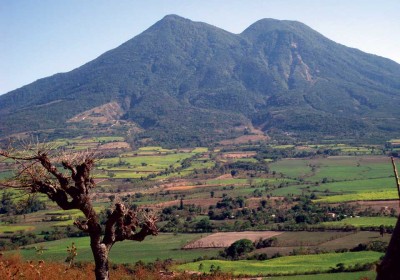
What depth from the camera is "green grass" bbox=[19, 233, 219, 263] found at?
113 feet

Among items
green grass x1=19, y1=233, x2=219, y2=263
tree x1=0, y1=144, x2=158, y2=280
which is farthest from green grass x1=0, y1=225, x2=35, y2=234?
tree x1=0, y1=144, x2=158, y2=280

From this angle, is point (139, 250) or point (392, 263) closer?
point (392, 263)

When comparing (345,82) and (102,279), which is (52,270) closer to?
(102,279)

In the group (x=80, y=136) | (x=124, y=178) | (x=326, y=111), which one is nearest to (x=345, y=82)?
(x=326, y=111)

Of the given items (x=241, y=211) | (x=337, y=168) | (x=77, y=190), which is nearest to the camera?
(x=77, y=190)

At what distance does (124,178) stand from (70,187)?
64224 millimetres

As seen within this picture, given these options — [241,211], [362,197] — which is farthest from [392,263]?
[362,197]

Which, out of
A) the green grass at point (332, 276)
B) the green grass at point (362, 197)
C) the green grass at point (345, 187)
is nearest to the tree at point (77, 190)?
the green grass at point (332, 276)

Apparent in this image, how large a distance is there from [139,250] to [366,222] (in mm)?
19845

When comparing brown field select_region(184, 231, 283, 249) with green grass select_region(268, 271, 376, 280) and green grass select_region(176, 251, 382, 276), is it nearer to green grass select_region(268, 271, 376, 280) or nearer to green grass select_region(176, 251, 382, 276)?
green grass select_region(176, 251, 382, 276)

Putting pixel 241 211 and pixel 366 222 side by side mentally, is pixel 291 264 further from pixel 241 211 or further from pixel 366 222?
pixel 241 211

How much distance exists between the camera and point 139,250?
38.3m

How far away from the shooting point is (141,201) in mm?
57000

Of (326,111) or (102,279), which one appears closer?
(102,279)
